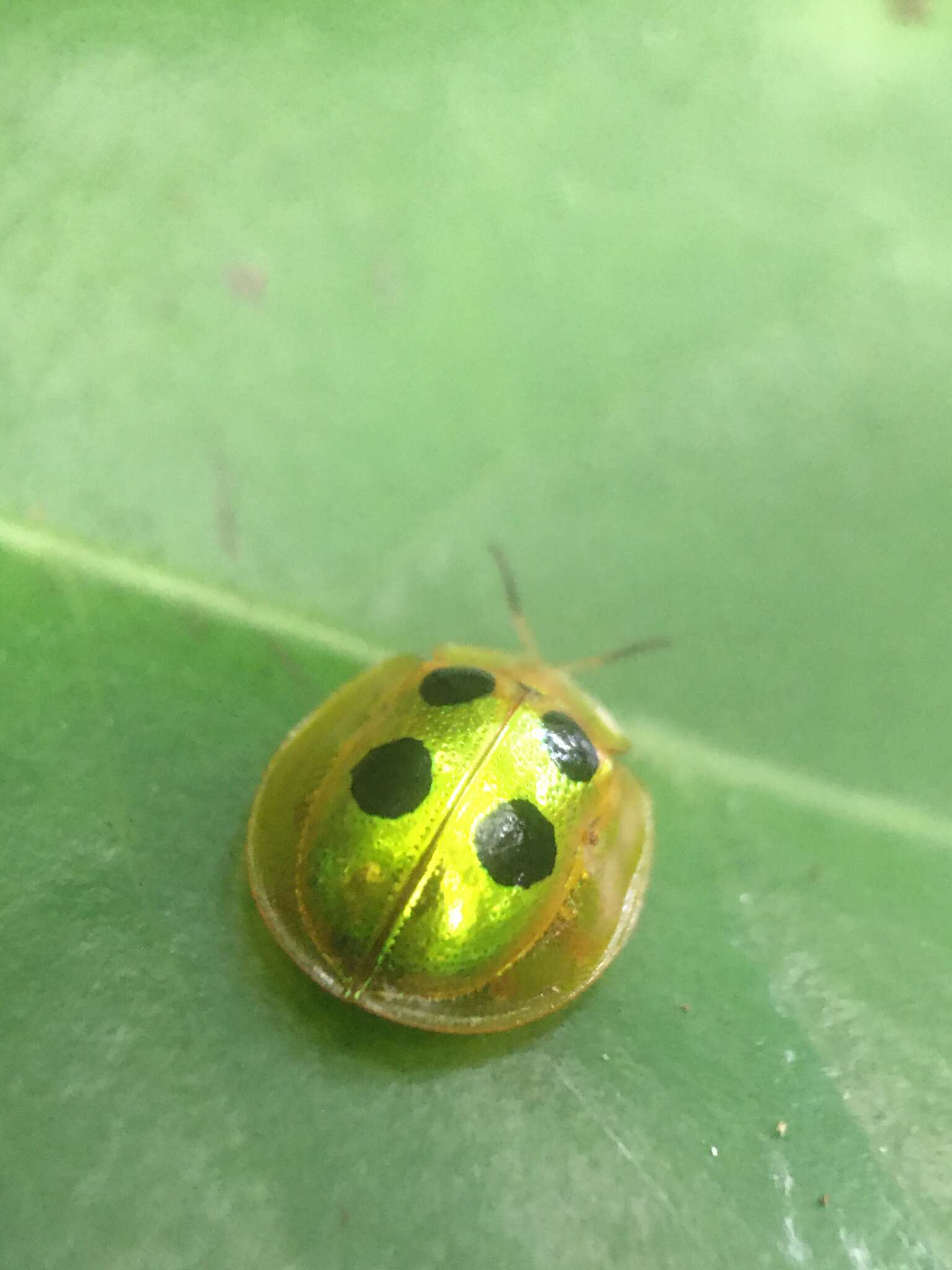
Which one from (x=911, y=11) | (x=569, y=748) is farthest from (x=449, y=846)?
(x=911, y=11)

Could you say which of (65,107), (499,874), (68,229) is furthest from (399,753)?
(65,107)

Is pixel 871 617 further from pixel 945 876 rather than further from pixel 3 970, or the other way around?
pixel 3 970

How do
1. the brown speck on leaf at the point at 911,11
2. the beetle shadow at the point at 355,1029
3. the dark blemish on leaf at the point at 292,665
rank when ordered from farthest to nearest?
the brown speck on leaf at the point at 911,11 → the dark blemish on leaf at the point at 292,665 → the beetle shadow at the point at 355,1029

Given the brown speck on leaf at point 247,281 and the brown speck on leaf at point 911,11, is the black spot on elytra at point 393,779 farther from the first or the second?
the brown speck on leaf at point 911,11

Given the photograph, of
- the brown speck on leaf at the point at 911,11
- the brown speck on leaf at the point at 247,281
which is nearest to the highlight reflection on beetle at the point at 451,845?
the brown speck on leaf at the point at 247,281

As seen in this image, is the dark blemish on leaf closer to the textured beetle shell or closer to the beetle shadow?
the textured beetle shell

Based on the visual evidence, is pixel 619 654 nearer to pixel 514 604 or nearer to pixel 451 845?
pixel 514 604
